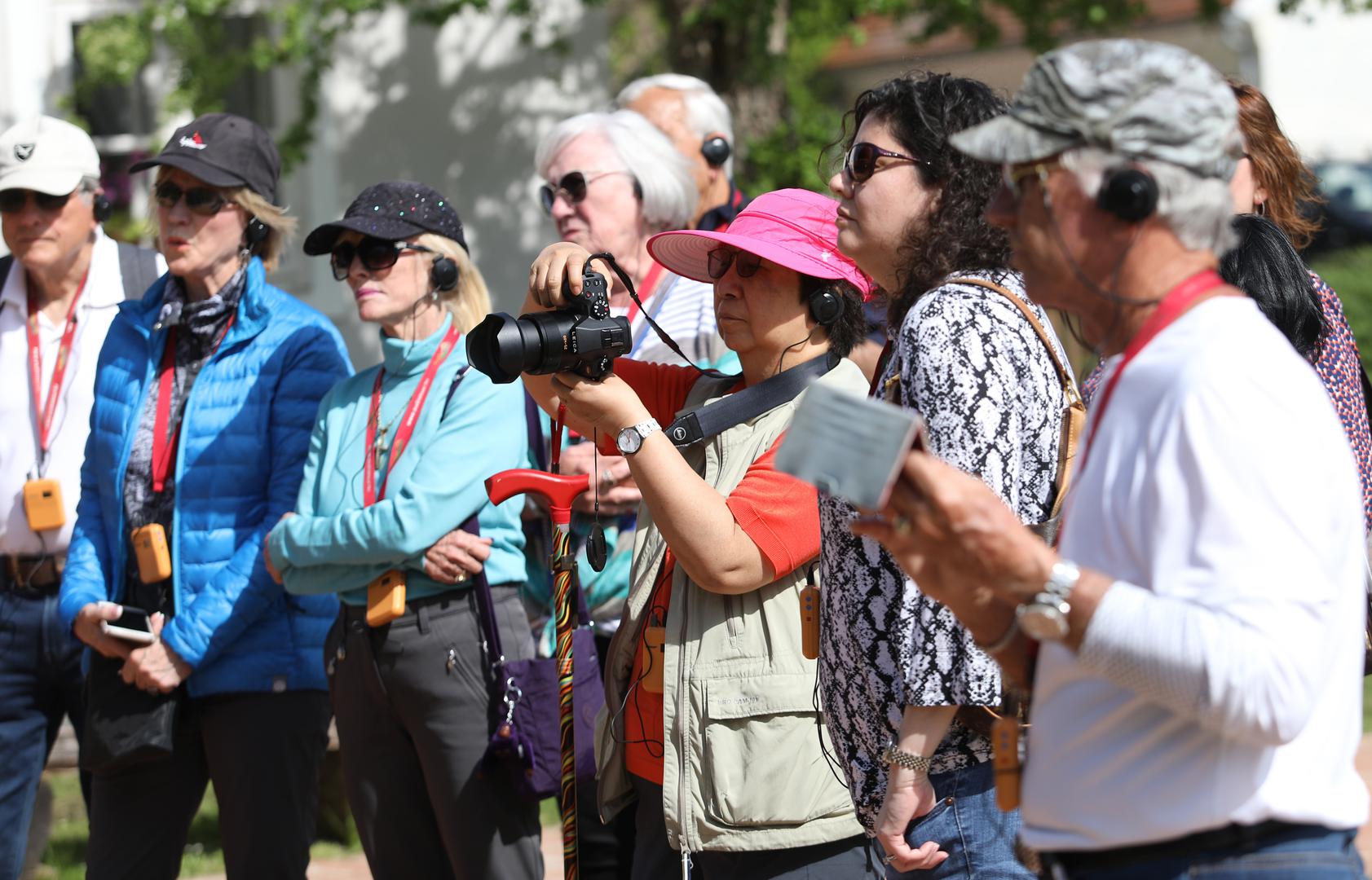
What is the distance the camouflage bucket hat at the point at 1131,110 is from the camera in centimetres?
173

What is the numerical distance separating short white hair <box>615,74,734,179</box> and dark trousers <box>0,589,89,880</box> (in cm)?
264

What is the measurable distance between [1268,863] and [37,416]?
12.4 ft

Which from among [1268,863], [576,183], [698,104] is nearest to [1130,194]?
[1268,863]

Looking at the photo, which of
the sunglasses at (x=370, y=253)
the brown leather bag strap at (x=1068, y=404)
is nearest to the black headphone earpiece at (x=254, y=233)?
the sunglasses at (x=370, y=253)

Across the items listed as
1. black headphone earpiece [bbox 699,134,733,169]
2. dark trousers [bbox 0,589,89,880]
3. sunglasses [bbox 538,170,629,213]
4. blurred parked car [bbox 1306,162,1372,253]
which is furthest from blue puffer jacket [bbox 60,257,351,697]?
blurred parked car [bbox 1306,162,1372,253]

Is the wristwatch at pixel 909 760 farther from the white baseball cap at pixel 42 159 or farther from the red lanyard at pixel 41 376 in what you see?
the white baseball cap at pixel 42 159

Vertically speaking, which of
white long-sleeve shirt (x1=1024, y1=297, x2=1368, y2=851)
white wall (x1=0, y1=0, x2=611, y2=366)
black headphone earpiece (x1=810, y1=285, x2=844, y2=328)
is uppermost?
white wall (x1=0, y1=0, x2=611, y2=366)

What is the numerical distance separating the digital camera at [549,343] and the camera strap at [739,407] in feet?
0.84

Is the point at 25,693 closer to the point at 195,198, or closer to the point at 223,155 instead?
the point at 195,198

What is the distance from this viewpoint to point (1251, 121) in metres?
3.36

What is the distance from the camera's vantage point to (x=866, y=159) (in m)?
2.70

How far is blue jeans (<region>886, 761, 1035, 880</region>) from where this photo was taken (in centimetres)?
241

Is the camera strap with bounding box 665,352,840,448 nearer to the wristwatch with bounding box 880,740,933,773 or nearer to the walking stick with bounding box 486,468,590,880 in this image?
the walking stick with bounding box 486,468,590,880

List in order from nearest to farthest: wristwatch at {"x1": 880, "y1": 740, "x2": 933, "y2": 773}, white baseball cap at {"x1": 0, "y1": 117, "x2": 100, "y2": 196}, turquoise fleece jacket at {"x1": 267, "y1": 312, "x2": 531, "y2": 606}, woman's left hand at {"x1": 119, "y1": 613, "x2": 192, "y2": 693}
A: wristwatch at {"x1": 880, "y1": 740, "x2": 933, "y2": 773} → turquoise fleece jacket at {"x1": 267, "y1": 312, "x2": 531, "y2": 606} → woman's left hand at {"x1": 119, "y1": 613, "x2": 192, "y2": 693} → white baseball cap at {"x1": 0, "y1": 117, "x2": 100, "y2": 196}
